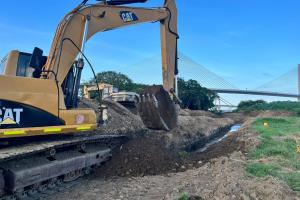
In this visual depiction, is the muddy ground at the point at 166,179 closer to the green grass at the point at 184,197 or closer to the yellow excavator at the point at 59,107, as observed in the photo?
the green grass at the point at 184,197

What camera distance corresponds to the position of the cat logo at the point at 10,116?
649 cm

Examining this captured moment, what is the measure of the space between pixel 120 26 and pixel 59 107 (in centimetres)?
282

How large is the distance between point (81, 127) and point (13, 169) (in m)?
1.75

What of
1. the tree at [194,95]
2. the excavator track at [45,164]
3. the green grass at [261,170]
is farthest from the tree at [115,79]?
the excavator track at [45,164]

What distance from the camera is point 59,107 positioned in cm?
747

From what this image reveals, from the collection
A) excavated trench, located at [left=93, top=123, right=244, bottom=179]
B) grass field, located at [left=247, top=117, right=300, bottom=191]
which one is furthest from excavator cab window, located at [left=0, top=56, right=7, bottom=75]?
grass field, located at [left=247, top=117, right=300, bottom=191]

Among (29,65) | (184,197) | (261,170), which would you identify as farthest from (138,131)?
(184,197)

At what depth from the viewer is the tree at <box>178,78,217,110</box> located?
39.3 metres

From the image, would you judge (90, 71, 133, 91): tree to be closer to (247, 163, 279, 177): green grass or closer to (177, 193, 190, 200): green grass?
(247, 163, 279, 177): green grass

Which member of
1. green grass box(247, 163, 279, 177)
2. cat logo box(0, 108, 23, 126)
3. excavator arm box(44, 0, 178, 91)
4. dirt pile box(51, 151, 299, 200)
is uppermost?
excavator arm box(44, 0, 178, 91)

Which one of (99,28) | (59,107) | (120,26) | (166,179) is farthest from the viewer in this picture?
(120,26)

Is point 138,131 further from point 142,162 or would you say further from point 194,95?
point 194,95

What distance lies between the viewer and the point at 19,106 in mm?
6797

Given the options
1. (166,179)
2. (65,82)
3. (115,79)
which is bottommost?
(166,179)
